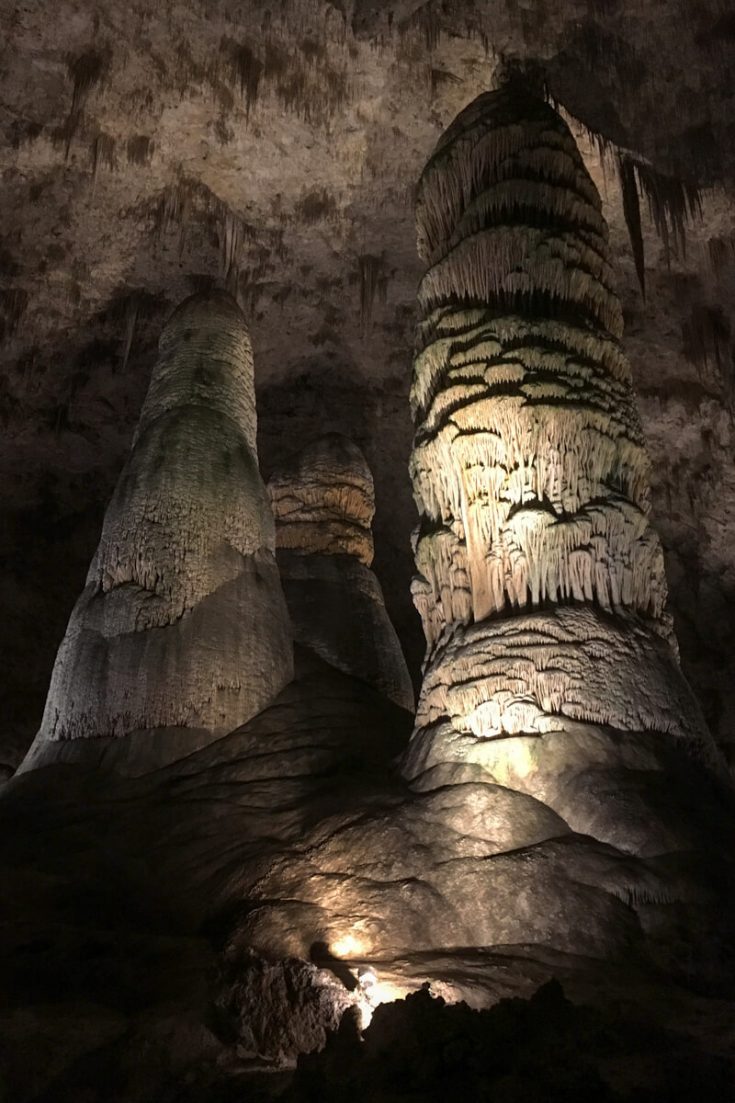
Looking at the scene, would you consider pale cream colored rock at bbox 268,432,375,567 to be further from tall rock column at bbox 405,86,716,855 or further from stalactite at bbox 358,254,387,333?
tall rock column at bbox 405,86,716,855

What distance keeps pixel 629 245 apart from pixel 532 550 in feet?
22.3

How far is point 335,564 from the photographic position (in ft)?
35.4

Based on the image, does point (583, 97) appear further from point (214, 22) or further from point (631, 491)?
point (631, 491)

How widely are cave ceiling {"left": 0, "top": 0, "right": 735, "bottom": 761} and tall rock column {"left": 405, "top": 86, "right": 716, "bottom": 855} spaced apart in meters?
2.54

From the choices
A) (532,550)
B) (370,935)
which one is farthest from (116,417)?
(370,935)

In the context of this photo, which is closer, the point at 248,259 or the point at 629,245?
the point at 629,245

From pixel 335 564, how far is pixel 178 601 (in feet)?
10.3

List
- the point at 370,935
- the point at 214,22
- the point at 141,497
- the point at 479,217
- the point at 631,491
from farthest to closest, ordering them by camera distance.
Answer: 1. the point at 214,22
2. the point at 141,497
3. the point at 479,217
4. the point at 631,491
5. the point at 370,935

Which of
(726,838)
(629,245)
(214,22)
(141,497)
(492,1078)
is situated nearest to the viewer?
(492,1078)

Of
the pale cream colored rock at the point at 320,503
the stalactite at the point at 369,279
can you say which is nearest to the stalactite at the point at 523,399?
the pale cream colored rock at the point at 320,503

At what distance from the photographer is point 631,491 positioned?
6.72 metres

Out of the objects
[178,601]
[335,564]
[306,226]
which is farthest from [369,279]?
[178,601]

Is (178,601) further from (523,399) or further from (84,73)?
(84,73)

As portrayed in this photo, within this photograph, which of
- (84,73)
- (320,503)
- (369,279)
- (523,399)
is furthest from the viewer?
(369,279)
